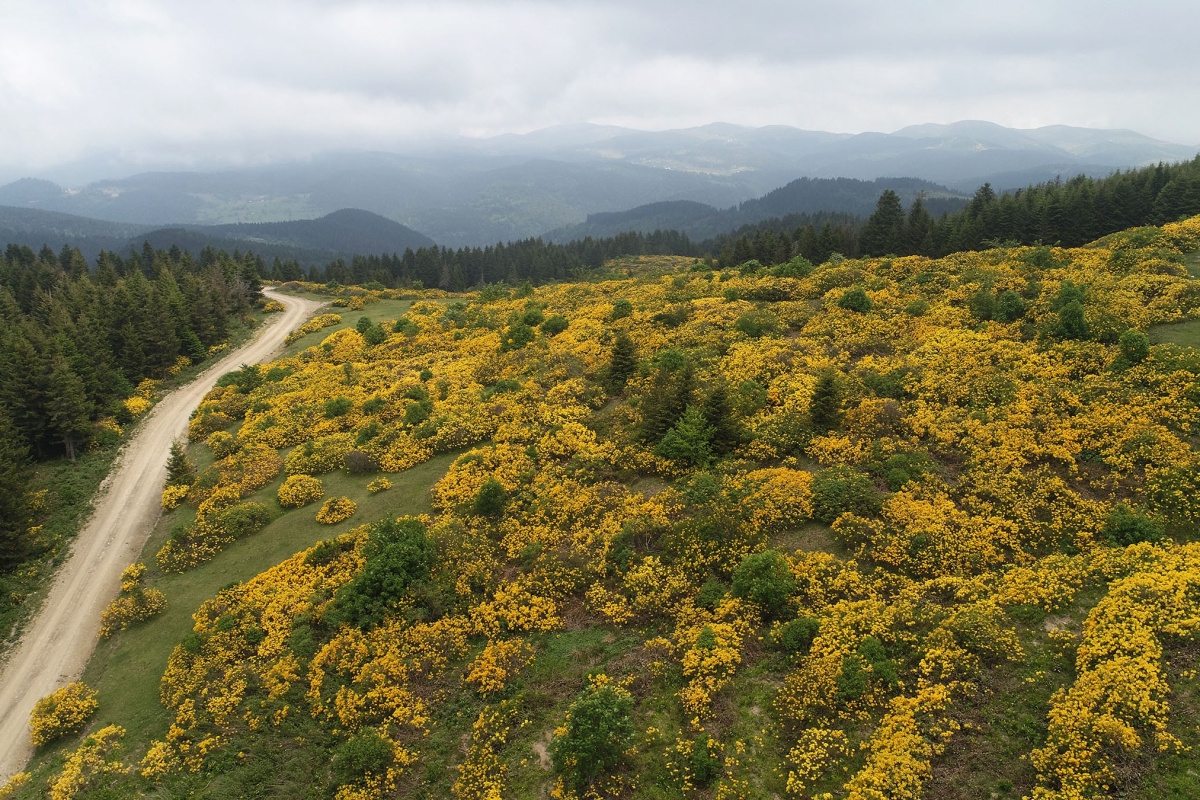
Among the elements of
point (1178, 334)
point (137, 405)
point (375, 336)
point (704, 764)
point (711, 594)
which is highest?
point (1178, 334)

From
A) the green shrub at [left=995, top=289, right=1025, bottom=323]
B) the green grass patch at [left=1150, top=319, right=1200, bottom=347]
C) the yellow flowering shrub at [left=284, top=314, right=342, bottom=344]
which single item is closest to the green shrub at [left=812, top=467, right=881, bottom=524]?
the green shrub at [left=995, top=289, right=1025, bottom=323]

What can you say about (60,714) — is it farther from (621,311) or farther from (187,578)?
(621,311)

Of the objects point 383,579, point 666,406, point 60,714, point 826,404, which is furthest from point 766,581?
point 60,714

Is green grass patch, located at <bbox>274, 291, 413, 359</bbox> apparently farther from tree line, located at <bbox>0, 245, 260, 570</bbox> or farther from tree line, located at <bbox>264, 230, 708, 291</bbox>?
tree line, located at <bbox>264, 230, 708, 291</bbox>

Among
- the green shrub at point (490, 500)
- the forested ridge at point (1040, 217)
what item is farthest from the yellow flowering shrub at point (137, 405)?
the forested ridge at point (1040, 217)

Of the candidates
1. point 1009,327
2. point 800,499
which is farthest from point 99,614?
point 1009,327
